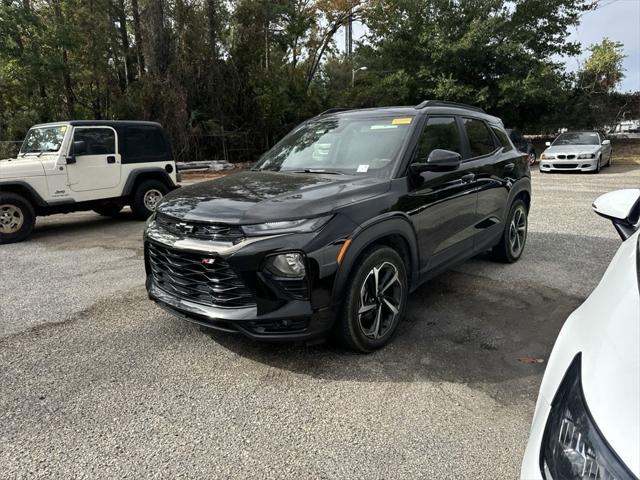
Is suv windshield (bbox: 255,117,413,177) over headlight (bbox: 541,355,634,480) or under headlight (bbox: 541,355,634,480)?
over

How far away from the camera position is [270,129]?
972 inches

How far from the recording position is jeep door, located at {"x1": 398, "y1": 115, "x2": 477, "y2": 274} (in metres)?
3.70

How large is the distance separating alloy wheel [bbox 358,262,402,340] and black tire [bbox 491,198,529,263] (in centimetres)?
244

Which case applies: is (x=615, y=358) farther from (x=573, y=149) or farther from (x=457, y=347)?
(x=573, y=149)

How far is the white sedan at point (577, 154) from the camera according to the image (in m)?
15.7

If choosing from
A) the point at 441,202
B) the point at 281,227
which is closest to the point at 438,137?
the point at 441,202

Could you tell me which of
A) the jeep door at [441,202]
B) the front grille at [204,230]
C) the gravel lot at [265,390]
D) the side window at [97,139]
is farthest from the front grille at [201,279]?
the side window at [97,139]

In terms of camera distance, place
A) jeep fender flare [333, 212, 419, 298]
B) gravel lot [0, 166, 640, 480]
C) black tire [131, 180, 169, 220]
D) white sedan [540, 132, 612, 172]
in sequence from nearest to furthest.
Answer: gravel lot [0, 166, 640, 480] → jeep fender flare [333, 212, 419, 298] → black tire [131, 180, 169, 220] → white sedan [540, 132, 612, 172]

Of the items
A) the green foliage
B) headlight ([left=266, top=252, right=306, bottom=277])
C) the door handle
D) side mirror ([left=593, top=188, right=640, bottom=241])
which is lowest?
headlight ([left=266, top=252, right=306, bottom=277])

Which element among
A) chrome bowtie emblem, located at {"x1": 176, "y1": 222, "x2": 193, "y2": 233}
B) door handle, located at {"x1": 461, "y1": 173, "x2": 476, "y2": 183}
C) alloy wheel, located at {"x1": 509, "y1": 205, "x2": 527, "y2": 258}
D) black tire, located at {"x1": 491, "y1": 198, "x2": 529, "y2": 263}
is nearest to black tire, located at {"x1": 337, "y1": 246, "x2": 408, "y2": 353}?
chrome bowtie emblem, located at {"x1": 176, "y1": 222, "x2": 193, "y2": 233}

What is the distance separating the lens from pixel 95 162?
8.16 meters

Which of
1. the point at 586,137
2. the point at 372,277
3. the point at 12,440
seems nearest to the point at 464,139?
the point at 372,277

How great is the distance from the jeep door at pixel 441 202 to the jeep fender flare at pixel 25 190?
6.60m

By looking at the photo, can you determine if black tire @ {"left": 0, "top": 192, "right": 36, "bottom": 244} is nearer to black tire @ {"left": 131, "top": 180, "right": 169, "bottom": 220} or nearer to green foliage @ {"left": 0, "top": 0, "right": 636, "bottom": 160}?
black tire @ {"left": 131, "top": 180, "right": 169, "bottom": 220}
